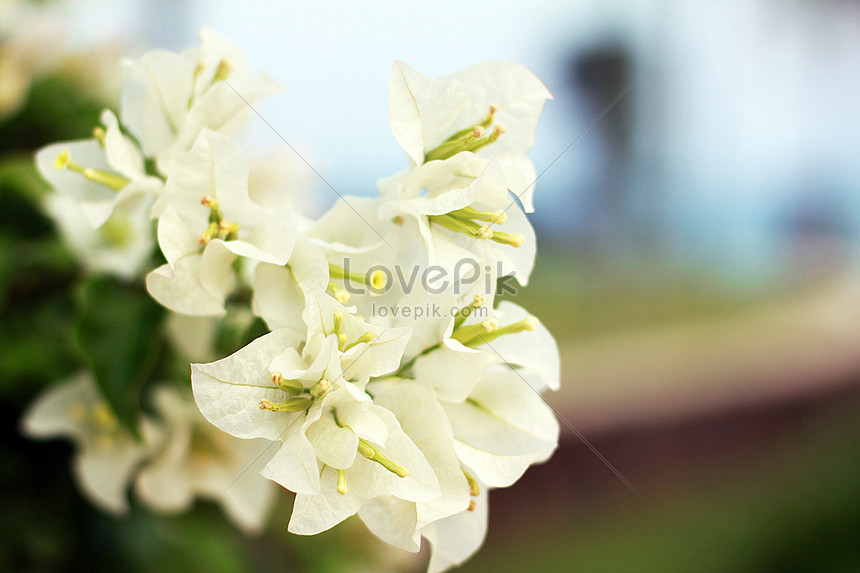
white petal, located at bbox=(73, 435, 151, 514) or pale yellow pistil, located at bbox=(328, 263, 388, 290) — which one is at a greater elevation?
pale yellow pistil, located at bbox=(328, 263, 388, 290)

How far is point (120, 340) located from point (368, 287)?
0.53ft

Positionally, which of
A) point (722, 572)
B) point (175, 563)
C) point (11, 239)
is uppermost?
point (11, 239)

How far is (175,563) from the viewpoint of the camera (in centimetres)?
53

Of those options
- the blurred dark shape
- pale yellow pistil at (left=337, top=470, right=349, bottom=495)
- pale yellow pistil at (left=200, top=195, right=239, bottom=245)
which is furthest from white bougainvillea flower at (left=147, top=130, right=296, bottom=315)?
the blurred dark shape

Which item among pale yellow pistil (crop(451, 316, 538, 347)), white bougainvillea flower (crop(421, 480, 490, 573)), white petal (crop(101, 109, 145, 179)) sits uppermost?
white petal (crop(101, 109, 145, 179))

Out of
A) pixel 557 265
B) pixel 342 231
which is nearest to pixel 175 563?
pixel 342 231

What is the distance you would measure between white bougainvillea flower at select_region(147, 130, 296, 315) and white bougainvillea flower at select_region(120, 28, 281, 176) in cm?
4

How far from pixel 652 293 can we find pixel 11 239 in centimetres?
220

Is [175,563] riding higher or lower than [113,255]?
lower

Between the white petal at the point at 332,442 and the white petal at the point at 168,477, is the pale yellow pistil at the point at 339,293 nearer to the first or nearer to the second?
the white petal at the point at 332,442

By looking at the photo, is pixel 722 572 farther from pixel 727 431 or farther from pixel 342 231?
pixel 342 231

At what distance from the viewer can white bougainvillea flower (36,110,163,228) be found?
0.35 m

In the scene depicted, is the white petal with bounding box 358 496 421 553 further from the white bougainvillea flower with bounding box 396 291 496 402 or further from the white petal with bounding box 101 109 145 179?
the white petal with bounding box 101 109 145 179

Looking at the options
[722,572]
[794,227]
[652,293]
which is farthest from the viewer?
[794,227]
